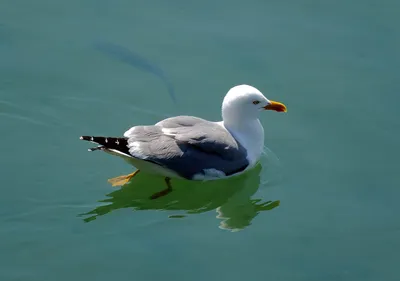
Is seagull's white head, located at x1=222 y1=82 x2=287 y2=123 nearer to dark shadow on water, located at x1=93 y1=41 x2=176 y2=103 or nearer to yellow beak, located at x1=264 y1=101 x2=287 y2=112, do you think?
yellow beak, located at x1=264 y1=101 x2=287 y2=112

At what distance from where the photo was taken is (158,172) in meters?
6.82

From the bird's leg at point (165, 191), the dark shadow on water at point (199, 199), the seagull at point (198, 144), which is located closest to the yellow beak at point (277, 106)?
the seagull at point (198, 144)

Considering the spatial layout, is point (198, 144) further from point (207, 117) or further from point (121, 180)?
point (207, 117)

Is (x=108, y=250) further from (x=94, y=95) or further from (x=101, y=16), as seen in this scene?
(x=101, y=16)

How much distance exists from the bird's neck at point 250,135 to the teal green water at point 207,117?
8.5 inches

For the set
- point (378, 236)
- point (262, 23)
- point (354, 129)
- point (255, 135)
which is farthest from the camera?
point (262, 23)

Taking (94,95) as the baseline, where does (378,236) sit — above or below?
below

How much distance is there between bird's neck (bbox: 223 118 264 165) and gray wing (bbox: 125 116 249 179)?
14cm

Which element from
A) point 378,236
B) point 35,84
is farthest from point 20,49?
point 378,236

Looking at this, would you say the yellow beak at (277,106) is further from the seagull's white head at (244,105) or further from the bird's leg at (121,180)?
the bird's leg at (121,180)

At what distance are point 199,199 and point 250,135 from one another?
77 centimetres

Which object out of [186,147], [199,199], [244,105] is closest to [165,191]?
[199,199]

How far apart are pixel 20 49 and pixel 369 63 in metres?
3.60

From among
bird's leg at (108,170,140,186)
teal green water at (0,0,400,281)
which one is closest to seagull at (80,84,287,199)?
bird's leg at (108,170,140,186)
